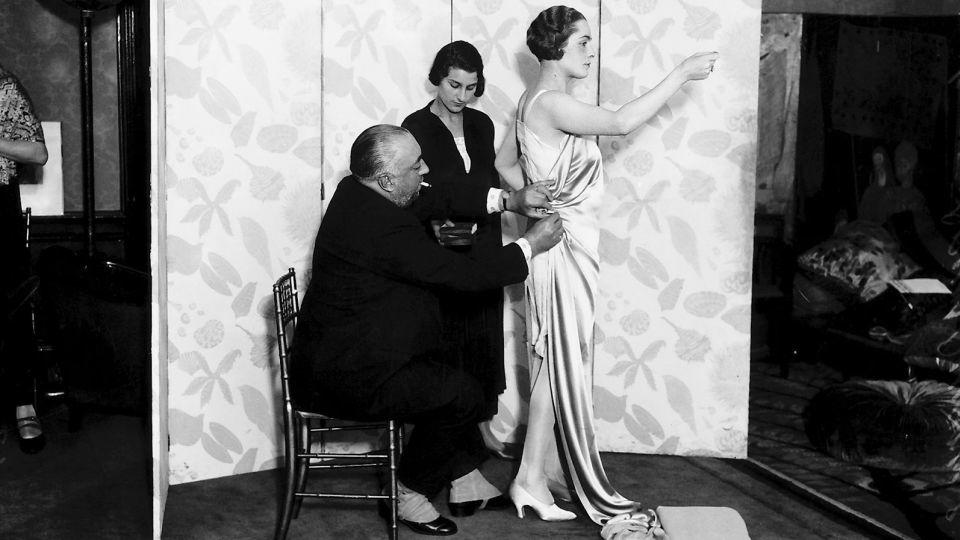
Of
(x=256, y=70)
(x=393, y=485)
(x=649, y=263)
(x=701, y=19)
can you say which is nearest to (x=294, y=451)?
(x=393, y=485)

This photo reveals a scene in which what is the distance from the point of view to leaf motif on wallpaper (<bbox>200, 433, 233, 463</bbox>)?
11.6ft

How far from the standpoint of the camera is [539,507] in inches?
126

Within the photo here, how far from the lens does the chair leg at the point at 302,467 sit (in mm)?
3006

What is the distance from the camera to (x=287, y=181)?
3.56 m

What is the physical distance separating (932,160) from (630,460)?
89.9 inches

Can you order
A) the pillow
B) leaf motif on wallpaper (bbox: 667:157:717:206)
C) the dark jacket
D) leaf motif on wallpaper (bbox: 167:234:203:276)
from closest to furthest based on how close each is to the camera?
the dark jacket, leaf motif on wallpaper (bbox: 167:234:203:276), leaf motif on wallpaper (bbox: 667:157:717:206), the pillow

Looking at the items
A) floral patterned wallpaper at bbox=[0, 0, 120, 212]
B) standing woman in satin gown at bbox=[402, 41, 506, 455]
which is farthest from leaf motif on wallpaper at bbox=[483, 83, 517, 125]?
floral patterned wallpaper at bbox=[0, 0, 120, 212]

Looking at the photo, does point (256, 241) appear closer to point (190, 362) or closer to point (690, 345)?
point (190, 362)

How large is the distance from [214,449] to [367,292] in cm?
121

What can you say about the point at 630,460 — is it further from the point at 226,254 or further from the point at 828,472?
the point at 226,254

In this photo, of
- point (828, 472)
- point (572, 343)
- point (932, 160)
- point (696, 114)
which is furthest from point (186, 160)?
point (932, 160)

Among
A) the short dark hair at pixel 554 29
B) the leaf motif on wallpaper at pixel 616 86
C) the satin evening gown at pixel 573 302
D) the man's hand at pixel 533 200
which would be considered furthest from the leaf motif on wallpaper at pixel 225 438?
the leaf motif on wallpaper at pixel 616 86

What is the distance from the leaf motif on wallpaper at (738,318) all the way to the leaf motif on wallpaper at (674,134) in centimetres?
68

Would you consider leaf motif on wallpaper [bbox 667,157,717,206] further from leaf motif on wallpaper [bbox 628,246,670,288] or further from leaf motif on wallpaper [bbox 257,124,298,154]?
leaf motif on wallpaper [bbox 257,124,298,154]
